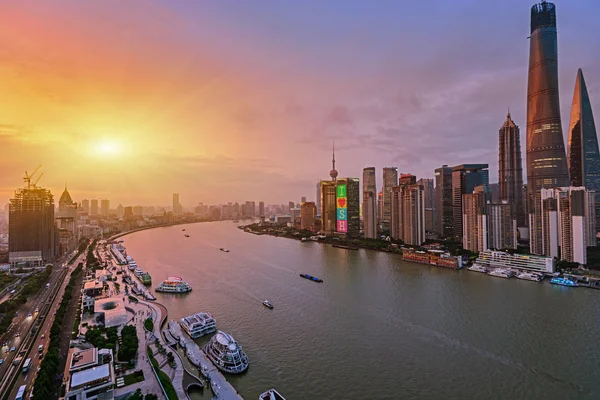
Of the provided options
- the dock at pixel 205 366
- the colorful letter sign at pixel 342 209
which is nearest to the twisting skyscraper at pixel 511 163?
the colorful letter sign at pixel 342 209

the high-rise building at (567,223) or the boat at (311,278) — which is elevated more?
the high-rise building at (567,223)

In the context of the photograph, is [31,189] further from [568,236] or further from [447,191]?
[447,191]

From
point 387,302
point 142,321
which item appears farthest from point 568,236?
point 142,321

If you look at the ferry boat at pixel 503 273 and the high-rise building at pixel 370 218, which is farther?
the high-rise building at pixel 370 218

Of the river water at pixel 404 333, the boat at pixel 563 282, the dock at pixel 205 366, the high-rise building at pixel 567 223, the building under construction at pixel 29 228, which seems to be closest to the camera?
the dock at pixel 205 366

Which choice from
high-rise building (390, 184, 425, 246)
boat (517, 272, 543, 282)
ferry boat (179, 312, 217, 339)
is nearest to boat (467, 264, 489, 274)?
boat (517, 272, 543, 282)

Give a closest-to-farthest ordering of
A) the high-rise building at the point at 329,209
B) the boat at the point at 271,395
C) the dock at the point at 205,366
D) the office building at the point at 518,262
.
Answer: the boat at the point at 271,395 < the dock at the point at 205,366 < the office building at the point at 518,262 < the high-rise building at the point at 329,209

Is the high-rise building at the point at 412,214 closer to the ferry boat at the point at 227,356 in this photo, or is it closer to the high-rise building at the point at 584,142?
the high-rise building at the point at 584,142
